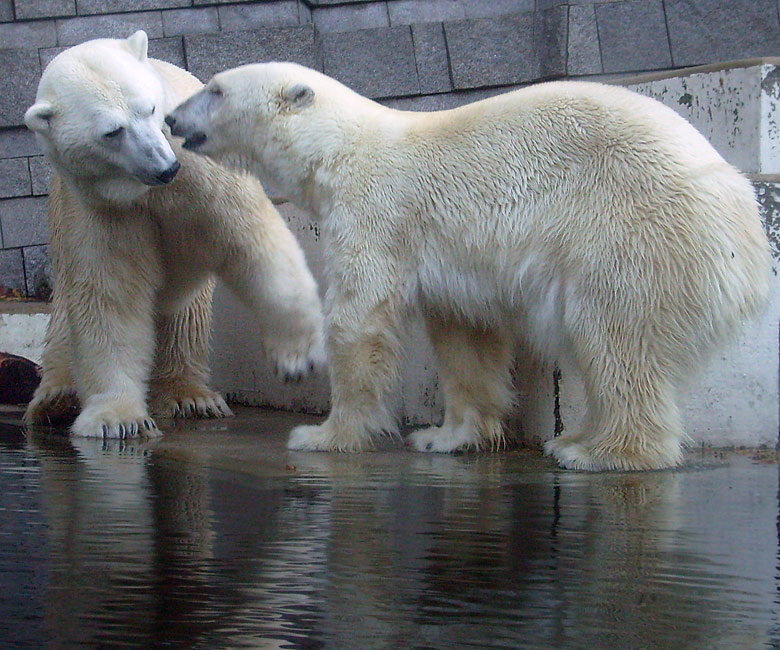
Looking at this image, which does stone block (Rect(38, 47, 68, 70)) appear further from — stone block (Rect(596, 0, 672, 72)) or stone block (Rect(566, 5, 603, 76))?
stone block (Rect(596, 0, 672, 72))

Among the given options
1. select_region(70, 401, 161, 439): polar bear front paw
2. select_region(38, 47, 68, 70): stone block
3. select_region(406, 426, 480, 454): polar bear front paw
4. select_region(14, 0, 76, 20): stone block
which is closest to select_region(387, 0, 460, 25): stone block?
select_region(14, 0, 76, 20): stone block

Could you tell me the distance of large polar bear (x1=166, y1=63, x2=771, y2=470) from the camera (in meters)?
2.69

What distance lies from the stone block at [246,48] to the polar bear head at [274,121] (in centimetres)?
291

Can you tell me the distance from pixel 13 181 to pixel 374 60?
2.20 meters

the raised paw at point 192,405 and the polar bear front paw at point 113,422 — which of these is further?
the raised paw at point 192,405

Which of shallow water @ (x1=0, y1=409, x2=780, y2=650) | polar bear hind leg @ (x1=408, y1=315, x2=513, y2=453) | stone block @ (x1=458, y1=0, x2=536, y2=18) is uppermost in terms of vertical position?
stone block @ (x1=458, y1=0, x2=536, y2=18)

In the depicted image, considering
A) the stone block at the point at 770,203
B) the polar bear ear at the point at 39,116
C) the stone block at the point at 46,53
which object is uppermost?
the stone block at the point at 46,53

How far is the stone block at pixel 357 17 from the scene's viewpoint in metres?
6.52

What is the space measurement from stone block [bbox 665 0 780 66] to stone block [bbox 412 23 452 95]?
1306mm

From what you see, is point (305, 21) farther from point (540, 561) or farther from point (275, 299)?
point (540, 561)

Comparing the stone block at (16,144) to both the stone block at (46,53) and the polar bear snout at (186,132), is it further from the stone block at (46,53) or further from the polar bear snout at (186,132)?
the polar bear snout at (186,132)

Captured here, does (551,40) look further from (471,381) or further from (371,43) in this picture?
(471,381)

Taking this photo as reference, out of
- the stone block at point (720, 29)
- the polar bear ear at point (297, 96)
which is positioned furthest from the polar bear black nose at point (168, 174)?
the stone block at point (720, 29)

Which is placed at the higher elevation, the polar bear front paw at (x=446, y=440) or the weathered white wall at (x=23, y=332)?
the weathered white wall at (x=23, y=332)
